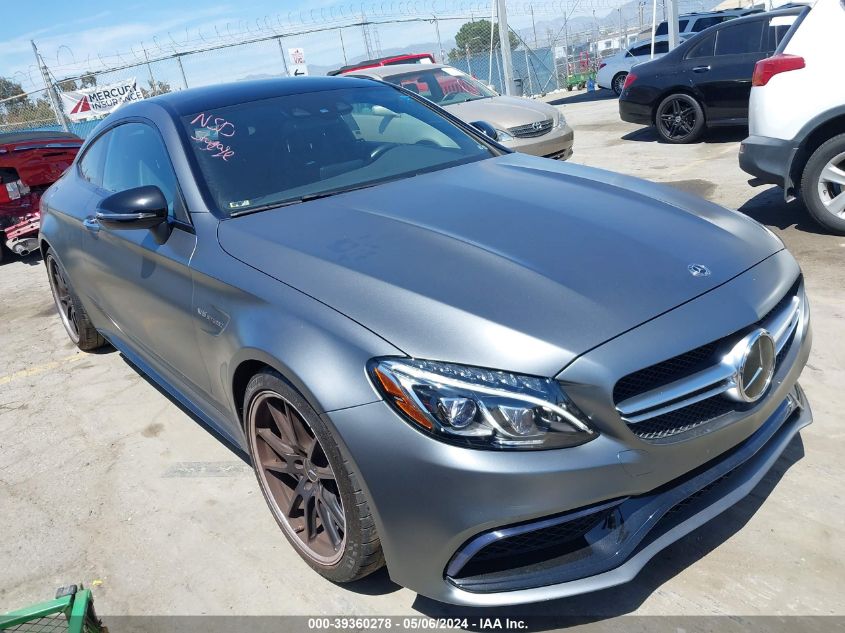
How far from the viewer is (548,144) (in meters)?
8.24

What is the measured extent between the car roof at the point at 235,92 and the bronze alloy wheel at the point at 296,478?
156cm

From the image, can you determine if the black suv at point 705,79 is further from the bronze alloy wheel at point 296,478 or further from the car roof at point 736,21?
the bronze alloy wheel at point 296,478

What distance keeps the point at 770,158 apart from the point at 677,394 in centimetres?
401

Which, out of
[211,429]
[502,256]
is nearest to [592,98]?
[211,429]

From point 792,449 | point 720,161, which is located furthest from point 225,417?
point 720,161

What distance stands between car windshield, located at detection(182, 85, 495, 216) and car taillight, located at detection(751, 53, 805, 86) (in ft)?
9.00

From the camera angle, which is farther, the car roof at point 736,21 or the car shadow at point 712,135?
the car shadow at point 712,135

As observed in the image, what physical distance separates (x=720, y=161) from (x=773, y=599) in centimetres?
711

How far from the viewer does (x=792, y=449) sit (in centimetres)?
292

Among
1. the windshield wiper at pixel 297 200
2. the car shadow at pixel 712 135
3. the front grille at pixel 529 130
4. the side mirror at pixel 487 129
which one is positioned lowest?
the car shadow at pixel 712 135

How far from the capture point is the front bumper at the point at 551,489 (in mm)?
1889

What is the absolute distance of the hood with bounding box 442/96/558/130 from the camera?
839 cm

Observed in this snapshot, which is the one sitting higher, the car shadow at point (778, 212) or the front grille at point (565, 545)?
the front grille at point (565, 545)

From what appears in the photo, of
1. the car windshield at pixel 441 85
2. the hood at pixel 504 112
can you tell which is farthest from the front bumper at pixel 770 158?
the car windshield at pixel 441 85
